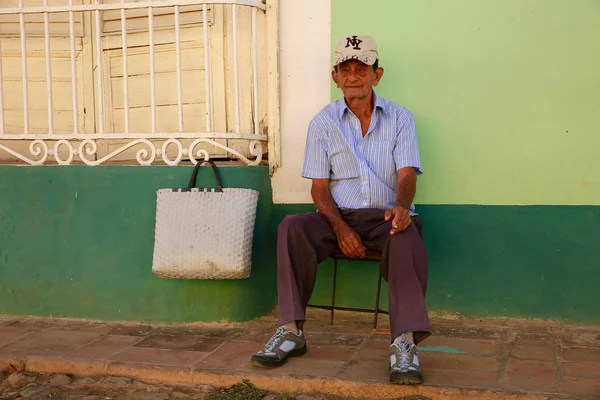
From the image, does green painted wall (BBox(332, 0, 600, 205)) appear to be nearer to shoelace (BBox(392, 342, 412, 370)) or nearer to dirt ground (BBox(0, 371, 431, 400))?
shoelace (BBox(392, 342, 412, 370))

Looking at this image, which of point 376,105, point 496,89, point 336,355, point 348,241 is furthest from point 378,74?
point 336,355

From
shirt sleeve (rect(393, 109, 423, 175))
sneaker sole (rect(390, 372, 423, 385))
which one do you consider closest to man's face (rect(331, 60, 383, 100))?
shirt sleeve (rect(393, 109, 423, 175))

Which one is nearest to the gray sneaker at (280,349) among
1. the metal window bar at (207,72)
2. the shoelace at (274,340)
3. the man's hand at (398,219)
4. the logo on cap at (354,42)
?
the shoelace at (274,340)

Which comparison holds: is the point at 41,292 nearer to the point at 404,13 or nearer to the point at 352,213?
the point at 352,213

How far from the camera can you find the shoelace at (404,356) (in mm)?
3150

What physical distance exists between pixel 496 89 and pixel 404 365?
1.71 metres

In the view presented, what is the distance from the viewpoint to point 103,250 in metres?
4.37

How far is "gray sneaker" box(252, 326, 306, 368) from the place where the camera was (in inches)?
134

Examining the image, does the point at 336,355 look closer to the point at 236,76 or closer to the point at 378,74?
the point at 378,74

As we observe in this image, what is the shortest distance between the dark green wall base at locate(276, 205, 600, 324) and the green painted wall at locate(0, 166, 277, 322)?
0.82 metres

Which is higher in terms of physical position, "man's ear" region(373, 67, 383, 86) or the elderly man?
"man's ear" region(373, 67, 383, 86)

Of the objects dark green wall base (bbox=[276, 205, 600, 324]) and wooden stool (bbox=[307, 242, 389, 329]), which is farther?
dark green wall base (bbox=[276, 205, 600, 324])

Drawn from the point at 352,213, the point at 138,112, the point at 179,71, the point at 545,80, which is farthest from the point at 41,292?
the point at 545,80

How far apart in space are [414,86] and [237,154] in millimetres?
1075
